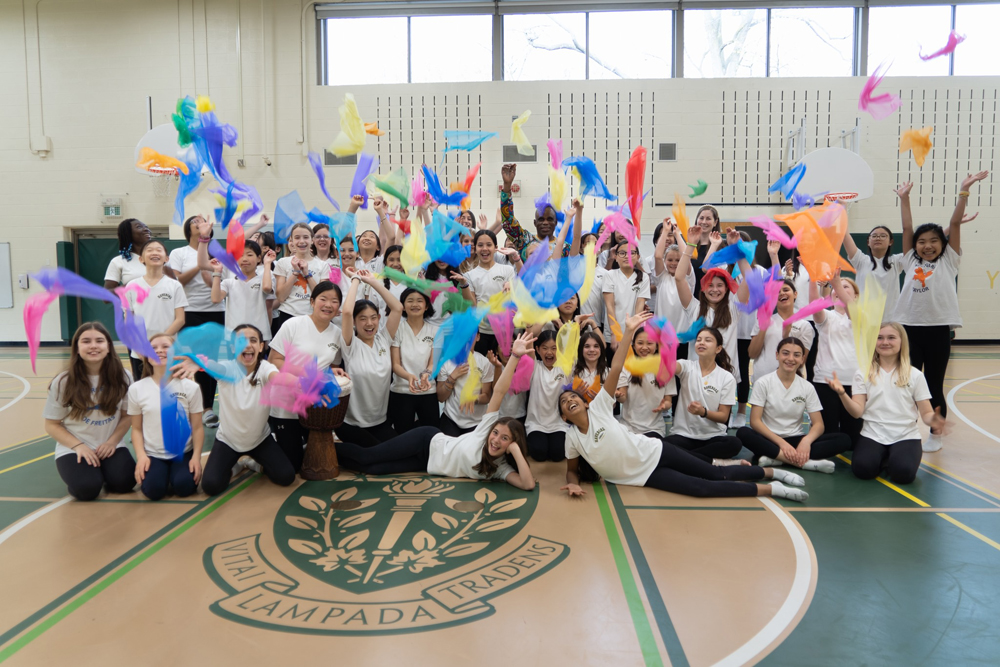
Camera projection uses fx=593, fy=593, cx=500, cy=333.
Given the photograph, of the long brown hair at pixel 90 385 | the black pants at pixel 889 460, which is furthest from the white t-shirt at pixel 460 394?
the black pants at pixel 889 460

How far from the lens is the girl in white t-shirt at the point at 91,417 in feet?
11.3

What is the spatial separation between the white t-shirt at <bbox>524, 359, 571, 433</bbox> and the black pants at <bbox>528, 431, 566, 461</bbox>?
35 mm

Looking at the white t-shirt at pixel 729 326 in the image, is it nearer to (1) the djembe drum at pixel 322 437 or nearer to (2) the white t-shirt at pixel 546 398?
(2) the white t-shirt at pixel 546 398

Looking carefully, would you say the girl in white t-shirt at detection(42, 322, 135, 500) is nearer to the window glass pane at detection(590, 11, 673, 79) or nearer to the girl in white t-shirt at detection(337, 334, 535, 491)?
the girl in white t-shirt at detection(337, 334, 535, 491)

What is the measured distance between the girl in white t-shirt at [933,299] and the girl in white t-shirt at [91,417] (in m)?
5.46

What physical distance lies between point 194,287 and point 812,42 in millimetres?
10600

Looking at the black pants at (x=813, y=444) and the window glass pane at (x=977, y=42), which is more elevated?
the window glass pane at (x=977, y=42)

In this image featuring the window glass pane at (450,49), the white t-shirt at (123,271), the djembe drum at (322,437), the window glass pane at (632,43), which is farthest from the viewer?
the window glass pane at (450,49)

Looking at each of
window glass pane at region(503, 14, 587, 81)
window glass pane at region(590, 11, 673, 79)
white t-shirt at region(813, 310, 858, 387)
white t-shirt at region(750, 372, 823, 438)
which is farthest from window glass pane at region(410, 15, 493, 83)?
white t-shirt at region(750, 372, 823, 438)

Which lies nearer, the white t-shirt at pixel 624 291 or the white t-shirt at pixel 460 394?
the white t-shirt at pixel 460 394

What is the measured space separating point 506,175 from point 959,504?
401cm

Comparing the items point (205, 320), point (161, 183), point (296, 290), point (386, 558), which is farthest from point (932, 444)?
point (161, 183)

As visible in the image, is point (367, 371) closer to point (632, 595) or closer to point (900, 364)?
point (632, 595)

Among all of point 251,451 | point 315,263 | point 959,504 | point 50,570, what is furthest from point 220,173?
point 959,504
